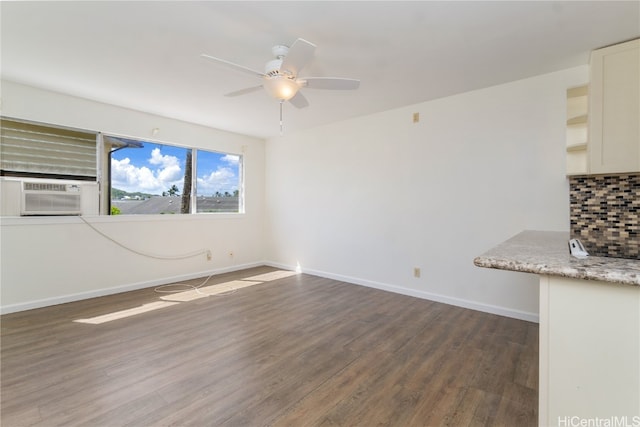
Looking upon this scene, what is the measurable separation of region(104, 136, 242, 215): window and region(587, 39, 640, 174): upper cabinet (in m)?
4.75

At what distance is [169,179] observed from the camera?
4430mm

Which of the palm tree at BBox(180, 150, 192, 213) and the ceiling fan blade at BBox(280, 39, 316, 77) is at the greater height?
the ceiling fan blade at BBox(280, 39, 316, 77)

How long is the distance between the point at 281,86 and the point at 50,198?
10.1ft

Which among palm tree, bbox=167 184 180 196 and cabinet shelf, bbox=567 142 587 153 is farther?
palm tree, bbox=167 184 180 196

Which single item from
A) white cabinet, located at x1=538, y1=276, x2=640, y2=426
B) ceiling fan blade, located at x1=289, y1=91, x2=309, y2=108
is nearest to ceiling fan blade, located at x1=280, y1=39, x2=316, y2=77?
ceiling fan blade, located at x1=289, y1=91, x2=309, y2=108

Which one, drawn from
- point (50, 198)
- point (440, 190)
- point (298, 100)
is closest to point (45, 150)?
point (50, 198)

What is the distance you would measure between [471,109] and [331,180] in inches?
83.9

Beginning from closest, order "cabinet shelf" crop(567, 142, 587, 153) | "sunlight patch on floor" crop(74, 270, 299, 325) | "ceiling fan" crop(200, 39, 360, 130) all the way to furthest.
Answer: "ceiling fan" crop(200, 39, 360, 130) → "cabinet shelf" crop(567, 142, 587, 153) → "sunlight patch on floor" crop(74, 270, 299, 325)

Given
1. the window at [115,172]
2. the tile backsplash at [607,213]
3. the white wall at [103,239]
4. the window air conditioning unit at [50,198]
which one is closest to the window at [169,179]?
the window at [115,172]

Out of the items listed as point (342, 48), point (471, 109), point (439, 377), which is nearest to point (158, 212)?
point (342, 48)

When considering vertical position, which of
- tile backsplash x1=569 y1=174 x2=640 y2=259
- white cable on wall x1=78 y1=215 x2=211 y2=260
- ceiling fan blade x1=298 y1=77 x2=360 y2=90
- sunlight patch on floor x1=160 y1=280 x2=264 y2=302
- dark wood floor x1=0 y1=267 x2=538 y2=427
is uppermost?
ceiling fan blade x1=298 y1=77 x2=360 y2=90

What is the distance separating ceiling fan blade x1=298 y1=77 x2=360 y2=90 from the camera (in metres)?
2.23

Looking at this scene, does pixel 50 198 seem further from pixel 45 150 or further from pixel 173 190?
pixel 173 190

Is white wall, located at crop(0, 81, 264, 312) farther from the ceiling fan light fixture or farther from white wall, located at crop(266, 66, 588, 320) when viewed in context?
the ceiling fan light fixture
